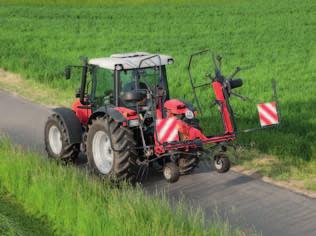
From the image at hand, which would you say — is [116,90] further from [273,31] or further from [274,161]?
[273,31]

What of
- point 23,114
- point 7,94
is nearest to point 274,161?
point 23,114

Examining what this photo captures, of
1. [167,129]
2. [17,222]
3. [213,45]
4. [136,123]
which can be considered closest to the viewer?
[17,222]

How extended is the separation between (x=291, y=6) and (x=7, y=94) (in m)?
32.1

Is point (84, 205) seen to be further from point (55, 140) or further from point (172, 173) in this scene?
point (55, 140)

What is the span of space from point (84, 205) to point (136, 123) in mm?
2233

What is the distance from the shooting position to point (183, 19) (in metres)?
38.4

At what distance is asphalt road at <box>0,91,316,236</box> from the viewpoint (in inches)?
304

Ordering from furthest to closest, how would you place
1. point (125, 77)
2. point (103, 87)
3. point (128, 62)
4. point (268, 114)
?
point (103, 87) → point (125, 77) → point (128, 62) → point (268, 114)

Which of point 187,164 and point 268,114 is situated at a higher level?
point 268,114

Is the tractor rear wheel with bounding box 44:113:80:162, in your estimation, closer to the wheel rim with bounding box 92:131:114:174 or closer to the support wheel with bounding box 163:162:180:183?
the wheel rim with bounding box 92:131:114:174

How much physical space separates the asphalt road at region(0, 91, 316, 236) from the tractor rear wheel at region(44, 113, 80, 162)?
0.37 m

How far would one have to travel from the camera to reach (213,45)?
2652cm

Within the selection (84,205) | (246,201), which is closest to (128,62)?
(246,201)

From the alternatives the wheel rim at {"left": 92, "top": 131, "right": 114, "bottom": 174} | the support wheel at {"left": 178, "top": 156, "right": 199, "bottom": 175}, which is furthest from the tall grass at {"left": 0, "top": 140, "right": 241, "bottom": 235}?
the support wheel at {"left": 178, "top": 156, "right": 199, "bottom": 175}
